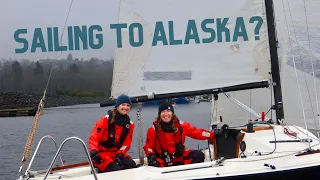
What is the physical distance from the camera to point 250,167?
4227 mm

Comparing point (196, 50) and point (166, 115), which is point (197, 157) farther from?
point (196, 50)

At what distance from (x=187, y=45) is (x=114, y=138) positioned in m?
1.74

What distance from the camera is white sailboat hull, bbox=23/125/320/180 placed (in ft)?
13.5

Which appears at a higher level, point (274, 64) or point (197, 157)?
point (274, 64)

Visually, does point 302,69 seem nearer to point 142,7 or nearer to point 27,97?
point 142,7

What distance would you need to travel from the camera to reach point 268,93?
751cm

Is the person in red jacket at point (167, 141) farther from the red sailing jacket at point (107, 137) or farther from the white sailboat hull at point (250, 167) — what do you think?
the white sailboat hull at point (250, 167)

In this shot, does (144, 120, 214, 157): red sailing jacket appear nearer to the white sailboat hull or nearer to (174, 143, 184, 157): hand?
(174, 143, 184, 157): hand

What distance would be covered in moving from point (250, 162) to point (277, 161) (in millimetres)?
268

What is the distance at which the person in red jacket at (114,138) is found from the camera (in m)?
4.76

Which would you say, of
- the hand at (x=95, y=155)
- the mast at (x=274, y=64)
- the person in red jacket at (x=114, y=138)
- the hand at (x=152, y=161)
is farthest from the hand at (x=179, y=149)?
the mast at (x=274, y=64)

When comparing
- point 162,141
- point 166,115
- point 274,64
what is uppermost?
point 274,64

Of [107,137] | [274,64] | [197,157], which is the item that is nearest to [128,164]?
[107,137]

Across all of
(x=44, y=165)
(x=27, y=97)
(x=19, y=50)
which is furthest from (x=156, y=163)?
(x=27, y=97)
